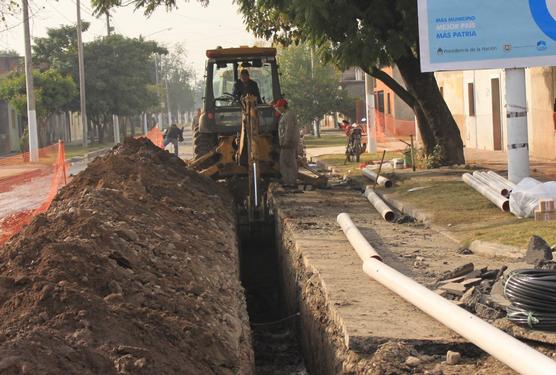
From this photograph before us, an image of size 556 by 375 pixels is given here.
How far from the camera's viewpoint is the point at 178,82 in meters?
136

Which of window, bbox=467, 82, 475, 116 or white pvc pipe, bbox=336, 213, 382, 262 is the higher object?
window, bbox=467, 82, 475, 116

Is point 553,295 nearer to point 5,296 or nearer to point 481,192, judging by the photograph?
point 5,296

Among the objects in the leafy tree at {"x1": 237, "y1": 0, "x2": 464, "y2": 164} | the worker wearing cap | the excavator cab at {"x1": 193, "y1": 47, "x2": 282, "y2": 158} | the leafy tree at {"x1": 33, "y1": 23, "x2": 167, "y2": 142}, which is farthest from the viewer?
the leafy tree at {"x1": 33, "y1": 23, "x2": 167, "y2": 142}

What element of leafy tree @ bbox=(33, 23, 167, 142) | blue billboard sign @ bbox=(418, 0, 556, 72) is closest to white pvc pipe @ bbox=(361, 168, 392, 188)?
blue billboard sign @ bbox=(418, 0, 556, 72)

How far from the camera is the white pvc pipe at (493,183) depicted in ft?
41.8

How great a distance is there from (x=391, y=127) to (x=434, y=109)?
2331cm

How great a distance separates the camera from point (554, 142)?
20.9m

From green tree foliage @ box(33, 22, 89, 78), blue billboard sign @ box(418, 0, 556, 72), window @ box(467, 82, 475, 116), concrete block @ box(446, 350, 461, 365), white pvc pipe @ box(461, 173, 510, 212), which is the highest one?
green tree foliage @ box(33, 22, 89, 78)

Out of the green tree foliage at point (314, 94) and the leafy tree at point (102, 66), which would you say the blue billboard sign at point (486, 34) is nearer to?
the green tree foliage at point (314, 94)

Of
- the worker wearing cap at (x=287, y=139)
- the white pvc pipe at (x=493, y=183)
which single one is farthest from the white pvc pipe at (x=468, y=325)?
the worker wearing cap at (x=287, y=139)

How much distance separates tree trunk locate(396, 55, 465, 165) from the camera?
18859 millimetres

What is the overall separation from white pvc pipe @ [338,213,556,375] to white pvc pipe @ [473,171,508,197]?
15.0 ft

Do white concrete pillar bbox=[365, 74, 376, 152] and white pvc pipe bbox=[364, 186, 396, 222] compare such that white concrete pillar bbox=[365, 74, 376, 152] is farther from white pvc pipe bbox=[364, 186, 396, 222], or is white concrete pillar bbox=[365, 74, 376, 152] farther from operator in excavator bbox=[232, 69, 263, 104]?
white pvc pipe bbox=[364, 186, 396, 222]

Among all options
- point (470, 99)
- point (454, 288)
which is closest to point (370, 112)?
point (470, 99)
